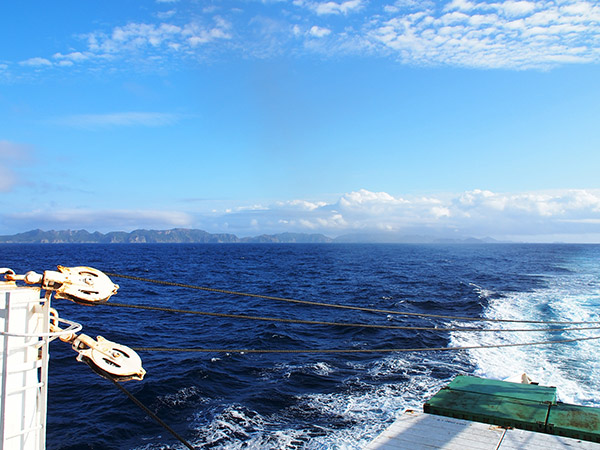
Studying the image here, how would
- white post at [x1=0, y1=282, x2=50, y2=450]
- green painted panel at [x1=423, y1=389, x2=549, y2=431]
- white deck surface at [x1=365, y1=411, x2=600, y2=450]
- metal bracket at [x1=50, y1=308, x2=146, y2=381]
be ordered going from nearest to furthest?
white post at [x1=0, y1=282, x2=50, y2=450] < metal bracket at [x1=50, y1=308, x2=146, y2=381] < white deck surface at [x1=365, y1=411, x2=600, y2=450] < green painted panel at [x1=423, y1=389, x2=549, y2=431]

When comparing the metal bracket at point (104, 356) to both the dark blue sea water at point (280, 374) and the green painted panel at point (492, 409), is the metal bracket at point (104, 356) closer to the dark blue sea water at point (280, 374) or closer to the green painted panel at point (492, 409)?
the green painted panel at point (492, 409)

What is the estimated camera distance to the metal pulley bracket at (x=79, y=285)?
5.23 meters

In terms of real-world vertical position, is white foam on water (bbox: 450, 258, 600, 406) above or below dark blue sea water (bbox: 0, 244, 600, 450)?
above

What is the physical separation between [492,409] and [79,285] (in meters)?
12.4

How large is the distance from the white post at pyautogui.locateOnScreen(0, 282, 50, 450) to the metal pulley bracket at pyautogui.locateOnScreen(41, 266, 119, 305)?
0.26 m

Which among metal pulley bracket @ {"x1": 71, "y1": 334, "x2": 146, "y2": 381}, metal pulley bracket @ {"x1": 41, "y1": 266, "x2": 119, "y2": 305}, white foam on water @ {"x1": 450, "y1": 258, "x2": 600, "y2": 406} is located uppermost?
metal pulley bracket @ {"x1": 41, "y1": 266, "x2": 119, "y2": 305}

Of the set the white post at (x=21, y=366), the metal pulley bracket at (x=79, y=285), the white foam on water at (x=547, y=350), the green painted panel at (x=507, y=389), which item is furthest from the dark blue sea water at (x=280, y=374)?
the metal pulley bracket at (x=79, y=285)

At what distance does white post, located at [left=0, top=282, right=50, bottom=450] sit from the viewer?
16.5ft

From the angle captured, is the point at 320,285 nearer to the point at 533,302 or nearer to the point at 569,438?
the point at 533,302

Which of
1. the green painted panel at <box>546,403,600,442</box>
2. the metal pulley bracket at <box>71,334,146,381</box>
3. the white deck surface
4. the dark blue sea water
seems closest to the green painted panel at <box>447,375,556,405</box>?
the green painted panel at <box>546,403,600,442</box>

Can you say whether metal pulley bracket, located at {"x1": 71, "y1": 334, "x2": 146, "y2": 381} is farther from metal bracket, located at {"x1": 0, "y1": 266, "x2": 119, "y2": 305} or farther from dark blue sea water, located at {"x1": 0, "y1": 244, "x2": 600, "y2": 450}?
dark blue sea water, located at {"x1": 0, "y1": 244, "x2": 600, "y2": 450}

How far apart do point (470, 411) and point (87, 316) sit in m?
33.3

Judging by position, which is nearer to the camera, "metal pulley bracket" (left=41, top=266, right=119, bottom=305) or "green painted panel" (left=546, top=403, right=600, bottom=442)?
"metal pulley bracket" (left=41, top=266, right=119, bottom=305)

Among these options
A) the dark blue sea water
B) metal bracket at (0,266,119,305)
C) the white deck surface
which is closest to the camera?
metal bracket at (0,266,119,305)
